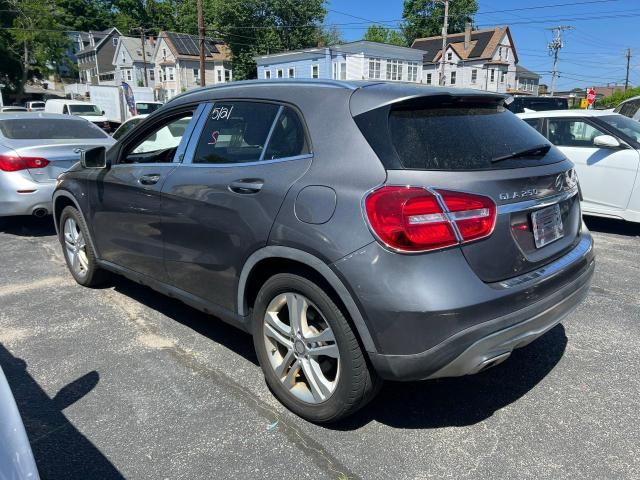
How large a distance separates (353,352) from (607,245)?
509 centimetres

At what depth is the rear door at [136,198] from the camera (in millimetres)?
3512

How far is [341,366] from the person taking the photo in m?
2.48

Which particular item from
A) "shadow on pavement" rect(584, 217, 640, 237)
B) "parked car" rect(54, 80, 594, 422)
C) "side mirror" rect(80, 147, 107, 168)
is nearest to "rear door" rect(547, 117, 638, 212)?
"shadow on pavement" rect(584, 217, 640, 237)

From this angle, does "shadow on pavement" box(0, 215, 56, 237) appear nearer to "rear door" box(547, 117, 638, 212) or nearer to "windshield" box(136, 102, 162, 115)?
"rear door" box(547, 117, 638, 212)

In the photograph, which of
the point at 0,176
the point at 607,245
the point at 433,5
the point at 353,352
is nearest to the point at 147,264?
the point at 353,352

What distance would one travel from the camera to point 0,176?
20.5ft

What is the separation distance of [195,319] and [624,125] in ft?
20.3

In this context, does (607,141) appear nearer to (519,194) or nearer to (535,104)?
(519,194)

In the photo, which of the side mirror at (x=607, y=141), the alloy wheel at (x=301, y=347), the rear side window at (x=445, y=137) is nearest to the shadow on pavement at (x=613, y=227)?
the side mirror at (x=607, y=141)

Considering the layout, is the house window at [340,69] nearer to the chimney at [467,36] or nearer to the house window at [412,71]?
the house window at [412,71]

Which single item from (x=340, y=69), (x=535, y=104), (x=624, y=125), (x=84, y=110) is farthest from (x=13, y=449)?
(x=340, y=69)

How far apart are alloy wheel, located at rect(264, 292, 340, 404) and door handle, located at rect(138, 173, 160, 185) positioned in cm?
134

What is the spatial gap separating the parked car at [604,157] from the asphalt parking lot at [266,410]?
9.13 ft

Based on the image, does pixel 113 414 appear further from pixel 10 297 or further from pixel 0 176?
pixel 0 176
